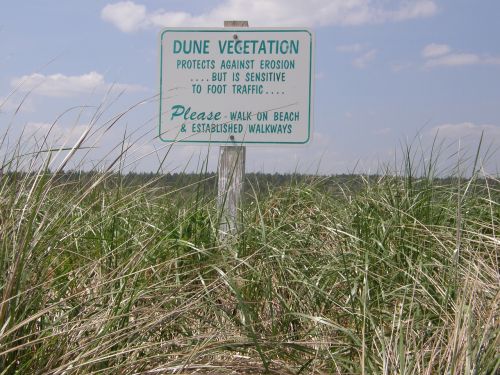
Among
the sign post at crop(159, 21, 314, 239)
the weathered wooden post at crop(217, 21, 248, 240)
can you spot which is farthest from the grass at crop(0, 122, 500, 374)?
the sign post at crop(159, 21, 314, 239)

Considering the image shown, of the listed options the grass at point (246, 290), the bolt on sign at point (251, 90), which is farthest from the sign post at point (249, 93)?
the grass at point (246, 290)

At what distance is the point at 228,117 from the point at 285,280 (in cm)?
214

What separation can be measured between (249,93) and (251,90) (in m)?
0.03

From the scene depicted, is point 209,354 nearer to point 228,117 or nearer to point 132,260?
point 132,260

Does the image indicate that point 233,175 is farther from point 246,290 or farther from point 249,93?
point 246,290

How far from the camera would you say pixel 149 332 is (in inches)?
109

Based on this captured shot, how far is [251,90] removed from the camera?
210 inches

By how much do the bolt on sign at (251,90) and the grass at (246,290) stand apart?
75 cm

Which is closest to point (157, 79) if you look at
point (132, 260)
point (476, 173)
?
point (476, 173)

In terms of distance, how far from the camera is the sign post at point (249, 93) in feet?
17.5

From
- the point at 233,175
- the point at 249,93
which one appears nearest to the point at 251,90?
the point at 249,93

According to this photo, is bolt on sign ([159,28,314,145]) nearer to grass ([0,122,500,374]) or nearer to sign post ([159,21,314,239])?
sign post ([159,21,314,239])

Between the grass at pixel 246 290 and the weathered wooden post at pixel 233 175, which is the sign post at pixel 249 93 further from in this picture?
the grass at pixel 246 290

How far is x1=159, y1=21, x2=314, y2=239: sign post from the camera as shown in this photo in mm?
5340
